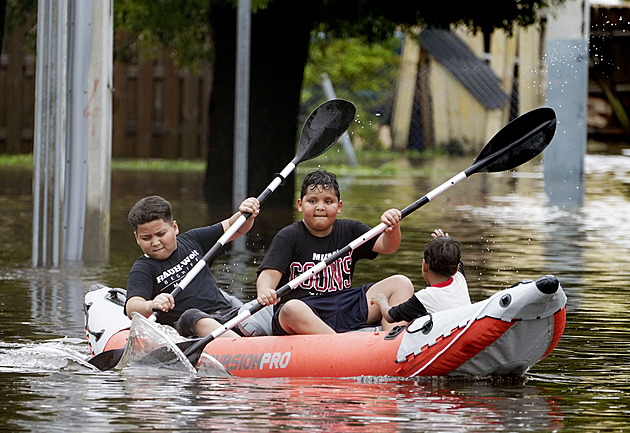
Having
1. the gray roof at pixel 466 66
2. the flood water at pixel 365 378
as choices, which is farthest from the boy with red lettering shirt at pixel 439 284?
the gray roof at pixel 466 66

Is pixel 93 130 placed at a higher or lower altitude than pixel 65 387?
higher

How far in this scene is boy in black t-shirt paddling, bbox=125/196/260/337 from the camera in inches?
301

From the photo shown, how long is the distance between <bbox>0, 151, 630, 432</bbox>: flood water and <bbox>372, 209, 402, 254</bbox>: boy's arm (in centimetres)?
90

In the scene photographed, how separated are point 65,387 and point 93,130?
5.88 meters

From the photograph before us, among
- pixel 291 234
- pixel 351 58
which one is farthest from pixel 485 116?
pixel 291 234

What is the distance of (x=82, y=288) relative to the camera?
35.4 ft

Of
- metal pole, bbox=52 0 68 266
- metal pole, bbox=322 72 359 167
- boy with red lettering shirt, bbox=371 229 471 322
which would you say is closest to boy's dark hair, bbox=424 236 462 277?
boy with red lettering shirt, bbox=371 229 471 322

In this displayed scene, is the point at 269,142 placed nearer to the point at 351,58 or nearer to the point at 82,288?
the point at 82,288

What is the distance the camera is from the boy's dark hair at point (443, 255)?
7.15m

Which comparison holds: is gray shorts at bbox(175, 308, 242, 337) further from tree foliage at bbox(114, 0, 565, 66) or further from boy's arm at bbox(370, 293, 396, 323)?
tree foliage at bbox(114, 0, 565, 66)

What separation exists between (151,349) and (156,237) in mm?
643

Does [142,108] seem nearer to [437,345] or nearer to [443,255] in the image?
[443,255]

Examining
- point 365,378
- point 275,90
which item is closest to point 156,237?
point 365,378

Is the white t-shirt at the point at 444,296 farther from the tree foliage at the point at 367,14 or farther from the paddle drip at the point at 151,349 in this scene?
the tree foliage at the point at 367,14
